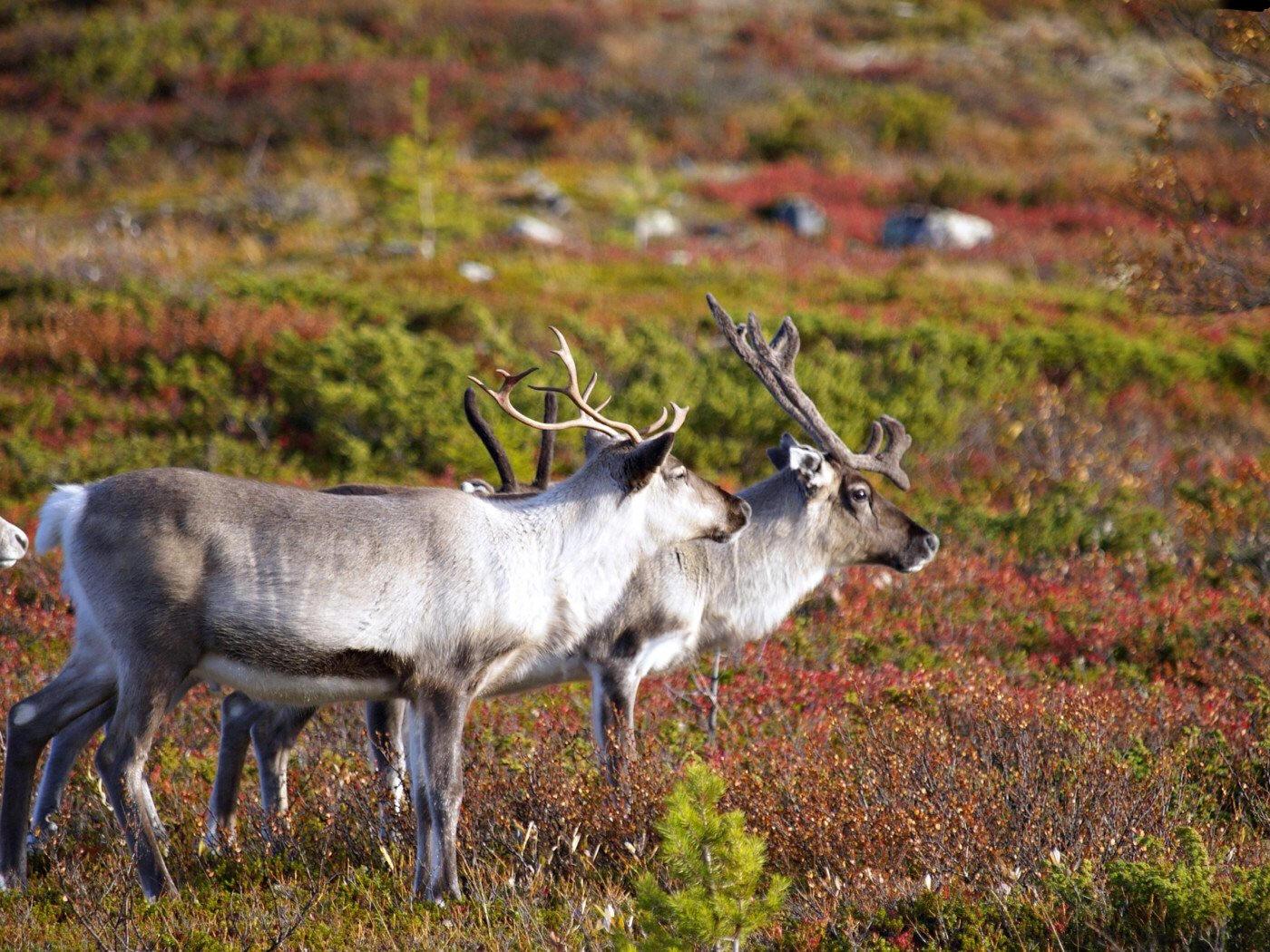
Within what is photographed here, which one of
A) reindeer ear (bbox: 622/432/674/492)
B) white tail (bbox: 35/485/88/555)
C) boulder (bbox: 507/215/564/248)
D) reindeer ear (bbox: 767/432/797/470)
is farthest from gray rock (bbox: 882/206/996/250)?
white tail (bbox: 35/485/88/555)

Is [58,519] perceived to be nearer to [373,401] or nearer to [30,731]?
[30,731]

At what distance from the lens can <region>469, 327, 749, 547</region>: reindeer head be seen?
5824 millimetres

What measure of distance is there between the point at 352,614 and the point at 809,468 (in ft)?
8.67

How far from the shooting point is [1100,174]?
26969 millimetres

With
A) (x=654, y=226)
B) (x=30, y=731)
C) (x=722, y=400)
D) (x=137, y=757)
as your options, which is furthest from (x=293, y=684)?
(x=654, y=226)

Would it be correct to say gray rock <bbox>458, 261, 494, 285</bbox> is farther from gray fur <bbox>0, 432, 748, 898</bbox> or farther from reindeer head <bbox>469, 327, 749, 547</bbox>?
gray fur <bbox>0, 432, 748, 898</bbox>

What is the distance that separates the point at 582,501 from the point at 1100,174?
78.1 ft

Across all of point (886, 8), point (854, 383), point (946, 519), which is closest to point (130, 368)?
point (854, 383)

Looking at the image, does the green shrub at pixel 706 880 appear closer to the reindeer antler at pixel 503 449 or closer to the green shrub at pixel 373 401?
the reindeer antler at pixel 503 449

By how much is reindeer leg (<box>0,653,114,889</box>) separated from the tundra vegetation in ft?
0.58

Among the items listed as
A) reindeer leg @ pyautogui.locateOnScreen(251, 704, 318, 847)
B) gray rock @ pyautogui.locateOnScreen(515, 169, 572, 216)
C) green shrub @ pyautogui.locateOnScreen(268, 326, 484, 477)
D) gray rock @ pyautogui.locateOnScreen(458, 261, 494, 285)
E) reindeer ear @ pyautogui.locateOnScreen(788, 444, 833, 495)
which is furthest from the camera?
gray rock @ pyautogui.locateOnScreen(515, 169, 572, 216)

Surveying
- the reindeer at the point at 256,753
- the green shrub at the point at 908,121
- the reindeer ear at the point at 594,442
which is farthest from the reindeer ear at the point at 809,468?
the green shrub at the point at 908,121

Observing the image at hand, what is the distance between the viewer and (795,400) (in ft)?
23.6

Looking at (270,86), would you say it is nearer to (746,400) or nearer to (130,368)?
(130,368)
